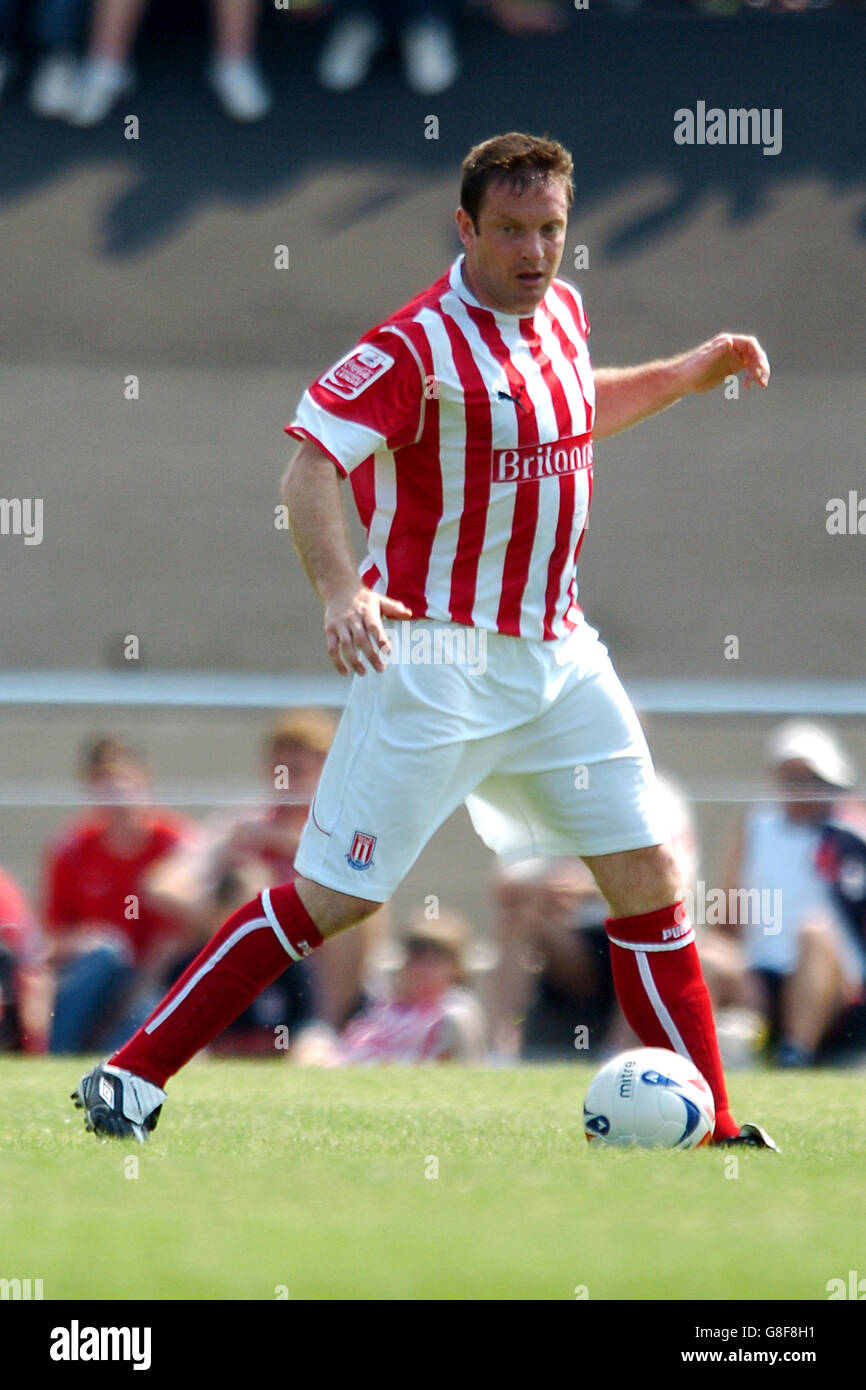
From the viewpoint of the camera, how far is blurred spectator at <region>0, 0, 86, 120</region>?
58.4 ft

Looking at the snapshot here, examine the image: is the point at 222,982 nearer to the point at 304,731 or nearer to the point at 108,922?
the point at 108,922

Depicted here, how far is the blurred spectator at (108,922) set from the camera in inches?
264

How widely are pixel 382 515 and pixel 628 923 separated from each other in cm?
100

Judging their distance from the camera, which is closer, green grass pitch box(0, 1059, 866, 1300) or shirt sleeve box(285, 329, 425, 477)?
green grass pitch box(0, 1059, 866, 1300)

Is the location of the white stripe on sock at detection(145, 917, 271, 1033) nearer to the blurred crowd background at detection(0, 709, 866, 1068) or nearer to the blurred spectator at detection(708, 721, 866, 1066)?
the blurred crowd background at detection(0, 709, 866, 1068)

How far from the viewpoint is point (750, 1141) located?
432 cm

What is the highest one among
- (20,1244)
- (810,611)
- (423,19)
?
(423,19)

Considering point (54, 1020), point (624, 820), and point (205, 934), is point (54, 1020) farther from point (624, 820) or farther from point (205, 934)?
point (624, 820)

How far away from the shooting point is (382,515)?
4.30 m

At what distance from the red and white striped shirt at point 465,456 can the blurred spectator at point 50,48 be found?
14.7 m

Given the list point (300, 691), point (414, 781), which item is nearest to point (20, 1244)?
point (414, 781)

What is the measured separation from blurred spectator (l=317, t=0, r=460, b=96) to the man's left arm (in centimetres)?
1504

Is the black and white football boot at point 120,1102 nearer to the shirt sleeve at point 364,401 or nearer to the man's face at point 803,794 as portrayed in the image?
the shirt sleeve at point 364,401

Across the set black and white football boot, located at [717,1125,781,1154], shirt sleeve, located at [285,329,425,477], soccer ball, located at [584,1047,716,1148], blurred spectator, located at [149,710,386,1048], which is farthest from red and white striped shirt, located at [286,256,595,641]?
blurred spectator, located at [149,710,386,1048]
